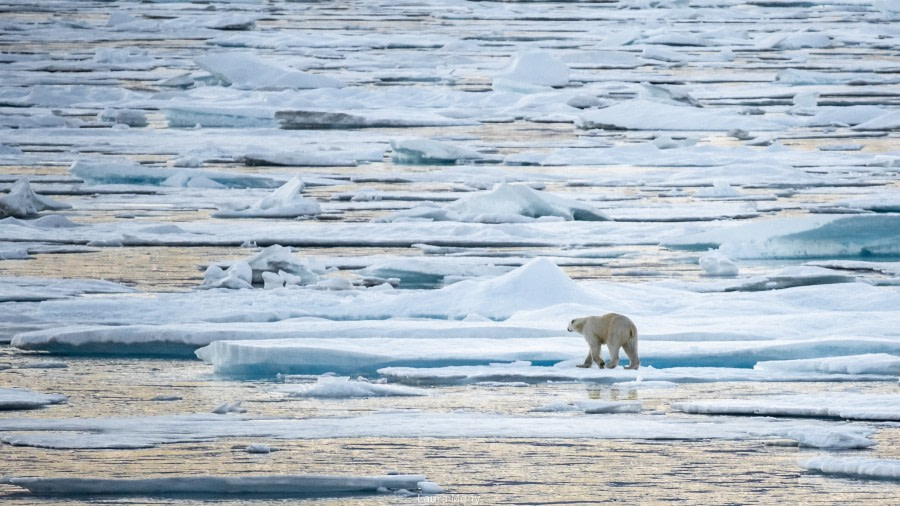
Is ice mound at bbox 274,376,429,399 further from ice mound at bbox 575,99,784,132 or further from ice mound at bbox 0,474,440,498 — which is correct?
ice mound at bbox 575,99,784,132

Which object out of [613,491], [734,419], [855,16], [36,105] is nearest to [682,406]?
[734,419]

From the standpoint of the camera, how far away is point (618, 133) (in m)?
14.7

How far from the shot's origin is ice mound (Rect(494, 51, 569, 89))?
59.9 ft

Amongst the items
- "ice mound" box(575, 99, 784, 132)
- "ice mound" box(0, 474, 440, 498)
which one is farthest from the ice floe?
"ice mound" box(575, 99, 784, 132)

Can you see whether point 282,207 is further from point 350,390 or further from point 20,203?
point 350,390

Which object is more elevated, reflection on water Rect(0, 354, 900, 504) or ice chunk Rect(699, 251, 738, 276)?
ice chunk Rect(699, 251, 738, 276)

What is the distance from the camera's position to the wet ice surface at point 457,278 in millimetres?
4547

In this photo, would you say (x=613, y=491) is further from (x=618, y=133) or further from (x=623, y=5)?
(x=623, y=5)

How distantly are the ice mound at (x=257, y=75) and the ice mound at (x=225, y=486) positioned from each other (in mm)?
13752

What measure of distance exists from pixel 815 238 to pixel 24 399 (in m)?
4.62

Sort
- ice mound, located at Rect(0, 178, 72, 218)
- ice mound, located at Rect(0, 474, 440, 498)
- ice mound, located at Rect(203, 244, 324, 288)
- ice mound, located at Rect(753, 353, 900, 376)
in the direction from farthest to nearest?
ice mound, located at Rect(0, 178, 72, 218) < ice mound, located at Rect(203, 244, 324, 288) < ice mound, located at Rect(753, 353, 900, 376) < ice mound, located at Rect(0, 474, 440, 498)

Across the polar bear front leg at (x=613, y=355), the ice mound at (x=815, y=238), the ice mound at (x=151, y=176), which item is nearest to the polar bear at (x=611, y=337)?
the polar bear front leg at (x=613, y=355)

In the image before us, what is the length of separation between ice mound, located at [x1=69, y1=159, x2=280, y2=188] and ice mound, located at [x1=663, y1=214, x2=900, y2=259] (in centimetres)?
392

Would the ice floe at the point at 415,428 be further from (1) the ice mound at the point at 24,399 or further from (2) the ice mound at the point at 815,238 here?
(2) the ice mound at the point at 815,238
